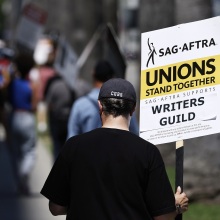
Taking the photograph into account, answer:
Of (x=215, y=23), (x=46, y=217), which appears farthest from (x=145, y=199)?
(x=46, y=217)

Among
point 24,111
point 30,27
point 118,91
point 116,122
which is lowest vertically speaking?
point 116,122

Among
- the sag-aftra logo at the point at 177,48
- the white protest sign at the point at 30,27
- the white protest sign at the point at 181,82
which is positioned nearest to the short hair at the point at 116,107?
the white protest sign at the point at 181,82

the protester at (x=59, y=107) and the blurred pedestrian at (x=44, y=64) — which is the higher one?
the blurred pedestrian at (x=44, y=64)

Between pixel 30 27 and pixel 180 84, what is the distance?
31.5ft

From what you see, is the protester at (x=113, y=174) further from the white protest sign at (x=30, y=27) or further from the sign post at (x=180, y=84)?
the white protest sign at (x=30, y=27)

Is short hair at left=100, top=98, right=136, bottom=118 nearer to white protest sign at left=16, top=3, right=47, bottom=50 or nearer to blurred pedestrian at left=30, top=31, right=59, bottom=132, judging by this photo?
blurred pedestrian at left=30, top=31, right=59, bottom=132

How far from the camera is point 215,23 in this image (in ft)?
20.1

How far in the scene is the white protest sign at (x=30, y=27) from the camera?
597 inches

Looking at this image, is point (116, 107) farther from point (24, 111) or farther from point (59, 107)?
point (24, 111)

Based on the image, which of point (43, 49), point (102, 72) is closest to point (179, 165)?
point (102, 72)

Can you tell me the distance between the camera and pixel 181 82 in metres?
6.13

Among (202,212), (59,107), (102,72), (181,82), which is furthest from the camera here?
(59,107)

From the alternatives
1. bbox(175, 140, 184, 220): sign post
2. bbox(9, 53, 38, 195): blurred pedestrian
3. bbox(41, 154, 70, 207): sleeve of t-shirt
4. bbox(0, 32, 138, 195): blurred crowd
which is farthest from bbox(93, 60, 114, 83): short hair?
bbox(9, 53, 38, 195): blurred pedestrian

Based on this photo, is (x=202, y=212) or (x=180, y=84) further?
(x=202, y=212)
